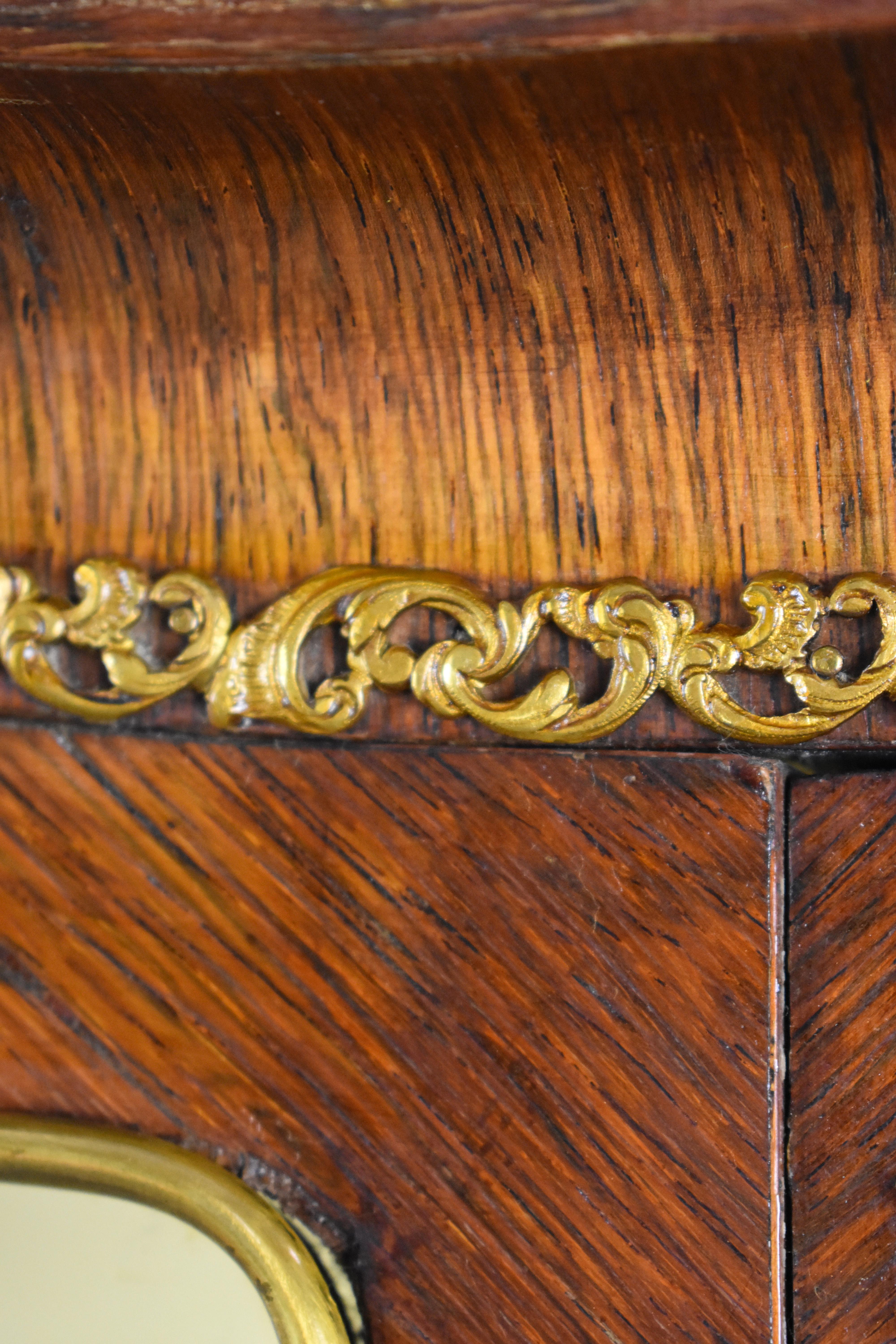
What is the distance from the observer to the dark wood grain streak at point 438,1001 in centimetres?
33

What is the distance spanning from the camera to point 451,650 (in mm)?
347

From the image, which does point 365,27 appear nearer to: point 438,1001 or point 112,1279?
point 438,1001

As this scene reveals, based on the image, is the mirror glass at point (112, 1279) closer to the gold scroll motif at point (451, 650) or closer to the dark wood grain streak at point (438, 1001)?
the dark wood grain streak at point (438, 1001)

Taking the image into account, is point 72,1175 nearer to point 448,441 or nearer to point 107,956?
point 107,956

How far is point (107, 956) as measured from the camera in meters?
0.38

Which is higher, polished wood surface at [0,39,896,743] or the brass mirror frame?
polished wood surface at [0,39,896,743]

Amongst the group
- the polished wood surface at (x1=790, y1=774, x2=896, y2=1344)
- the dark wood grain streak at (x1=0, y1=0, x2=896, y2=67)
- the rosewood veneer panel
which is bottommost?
the polished wood surface at (x1=790, y1=774, x2=896, y2=1344)

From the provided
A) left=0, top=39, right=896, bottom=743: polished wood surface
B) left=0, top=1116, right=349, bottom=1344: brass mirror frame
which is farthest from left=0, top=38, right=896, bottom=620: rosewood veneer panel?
left=0, top=1116, right=349, bottom=1344: brass mirror frame

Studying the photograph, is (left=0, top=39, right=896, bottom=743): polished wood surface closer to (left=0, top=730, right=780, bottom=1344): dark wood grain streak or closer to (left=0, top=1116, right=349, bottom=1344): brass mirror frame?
Result: (left=0, top=730, right=780, bottom=1344): dark wood grain streak

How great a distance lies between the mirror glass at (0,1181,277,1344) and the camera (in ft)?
1.19

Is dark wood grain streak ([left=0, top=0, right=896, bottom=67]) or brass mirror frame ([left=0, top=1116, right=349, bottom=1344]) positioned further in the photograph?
brass mirror frame ([left=0, top=1116, right=349, bottom=1344])

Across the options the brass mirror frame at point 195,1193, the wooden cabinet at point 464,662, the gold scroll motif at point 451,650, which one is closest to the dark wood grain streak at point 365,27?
the wooden cabinet at point 464,662

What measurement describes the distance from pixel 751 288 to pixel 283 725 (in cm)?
19

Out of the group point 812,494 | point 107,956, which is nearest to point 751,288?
point 812,494
